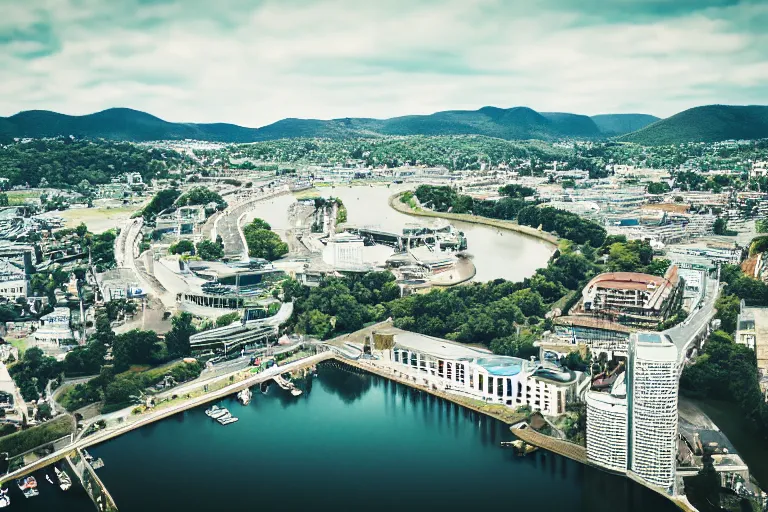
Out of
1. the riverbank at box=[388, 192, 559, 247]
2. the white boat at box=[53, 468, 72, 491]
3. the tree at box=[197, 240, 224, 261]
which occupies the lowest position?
the white boat at box=[53, 468, 72, 491]

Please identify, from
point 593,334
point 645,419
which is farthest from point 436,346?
point 645,419

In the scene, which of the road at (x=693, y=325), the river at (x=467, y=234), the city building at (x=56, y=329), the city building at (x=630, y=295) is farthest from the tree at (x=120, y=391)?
the river at (x=467, y=234)

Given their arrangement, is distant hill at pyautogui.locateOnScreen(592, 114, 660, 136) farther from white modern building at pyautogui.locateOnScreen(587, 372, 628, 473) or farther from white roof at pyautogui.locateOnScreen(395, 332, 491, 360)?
white modern building at pyautogui.locateOnScreen(587, 372, 628, 473)

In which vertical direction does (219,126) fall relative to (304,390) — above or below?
above

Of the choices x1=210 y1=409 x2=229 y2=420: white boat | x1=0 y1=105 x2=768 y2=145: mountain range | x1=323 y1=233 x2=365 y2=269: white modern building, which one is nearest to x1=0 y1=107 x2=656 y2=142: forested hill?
x1=0 y1=105 x2=768 y2=145: mountain range

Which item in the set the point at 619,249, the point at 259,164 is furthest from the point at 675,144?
the point at 619,249

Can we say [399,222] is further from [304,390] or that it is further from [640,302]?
[304,390]
